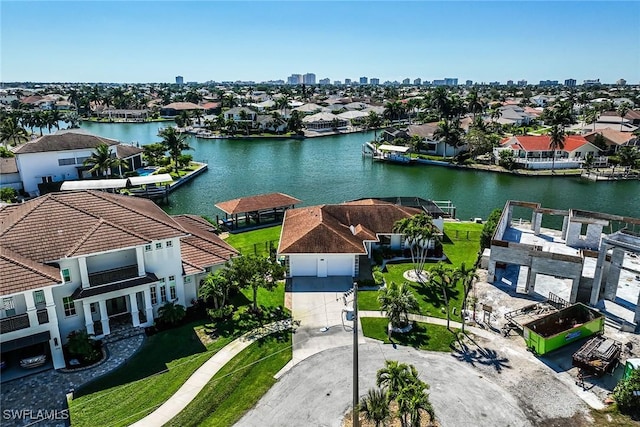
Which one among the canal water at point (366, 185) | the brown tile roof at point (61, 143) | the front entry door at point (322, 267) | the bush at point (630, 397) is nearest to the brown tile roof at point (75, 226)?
the front entry door at point (322, 267)

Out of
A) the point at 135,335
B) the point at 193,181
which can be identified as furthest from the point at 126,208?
the point at 193,181

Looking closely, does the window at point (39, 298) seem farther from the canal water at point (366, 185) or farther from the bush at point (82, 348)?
the canal water at point (366, 185)

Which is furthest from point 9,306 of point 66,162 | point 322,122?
point 322,122

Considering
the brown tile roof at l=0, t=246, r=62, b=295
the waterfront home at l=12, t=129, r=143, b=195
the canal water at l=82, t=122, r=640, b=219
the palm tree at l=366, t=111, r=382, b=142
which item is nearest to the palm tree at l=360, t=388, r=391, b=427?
the brown tile roof at l=0, t=246, r=62, b=295

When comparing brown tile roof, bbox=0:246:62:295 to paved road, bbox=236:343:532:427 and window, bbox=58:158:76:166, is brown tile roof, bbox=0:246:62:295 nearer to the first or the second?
paved road, bbox=236:343:532:427

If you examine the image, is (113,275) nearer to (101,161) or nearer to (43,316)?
(43,316)
